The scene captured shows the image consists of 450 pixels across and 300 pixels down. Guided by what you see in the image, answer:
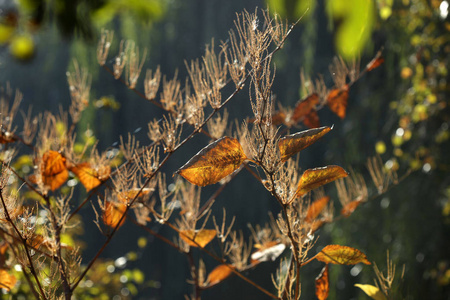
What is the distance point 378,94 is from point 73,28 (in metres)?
2.26

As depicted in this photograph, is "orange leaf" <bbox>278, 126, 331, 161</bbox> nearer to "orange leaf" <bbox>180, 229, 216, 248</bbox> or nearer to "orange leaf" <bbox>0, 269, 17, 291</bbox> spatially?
"orange leaf" <bbox>180, 229, 216, 248</bbox>

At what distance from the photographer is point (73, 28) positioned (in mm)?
497

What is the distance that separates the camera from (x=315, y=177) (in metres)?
0.54

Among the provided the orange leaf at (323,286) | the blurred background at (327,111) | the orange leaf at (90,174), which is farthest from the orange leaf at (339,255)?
the orange leaf at (90,174)

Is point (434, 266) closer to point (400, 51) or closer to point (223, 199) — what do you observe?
point (400, 51)

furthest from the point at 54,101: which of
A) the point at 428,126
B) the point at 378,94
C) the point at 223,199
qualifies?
the point at 428,126

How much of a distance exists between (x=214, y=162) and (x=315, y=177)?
0.42 ft

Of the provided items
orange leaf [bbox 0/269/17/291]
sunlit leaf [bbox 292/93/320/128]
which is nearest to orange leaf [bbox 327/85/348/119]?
sunlit leaf [bbox 292/93/320/128]

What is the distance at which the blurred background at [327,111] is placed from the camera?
0.51 metres

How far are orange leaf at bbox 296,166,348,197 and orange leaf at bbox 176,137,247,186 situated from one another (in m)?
0.08

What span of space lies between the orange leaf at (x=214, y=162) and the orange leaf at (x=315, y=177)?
0.27 ft

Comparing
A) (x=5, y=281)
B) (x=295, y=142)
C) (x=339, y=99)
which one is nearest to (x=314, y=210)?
(x=339, y=99)

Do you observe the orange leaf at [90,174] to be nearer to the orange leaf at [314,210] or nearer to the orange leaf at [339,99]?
the orange leaf at [314,210]

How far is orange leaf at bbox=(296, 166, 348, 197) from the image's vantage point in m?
0.53
